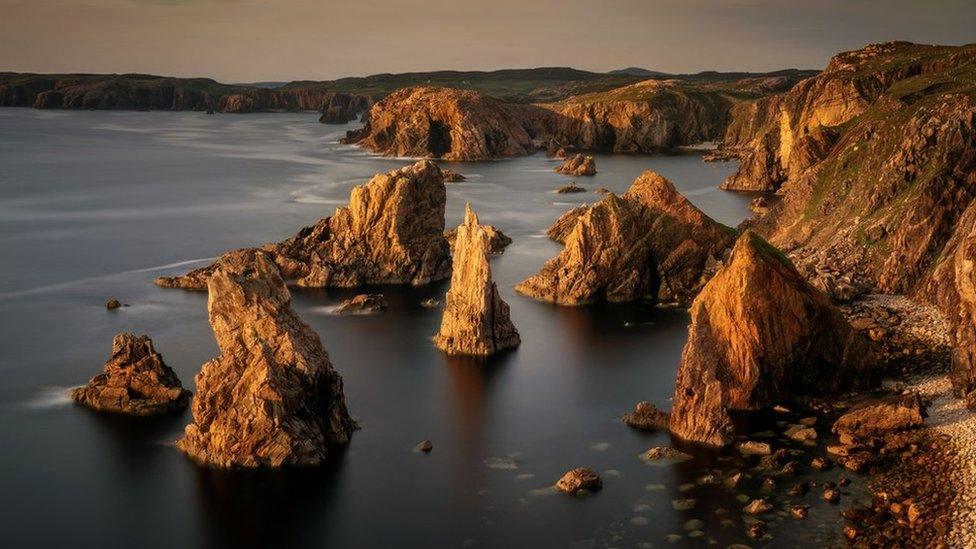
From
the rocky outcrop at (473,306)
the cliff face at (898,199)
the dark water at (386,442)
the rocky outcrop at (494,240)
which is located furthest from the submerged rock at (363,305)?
the cliff face at (898,199)

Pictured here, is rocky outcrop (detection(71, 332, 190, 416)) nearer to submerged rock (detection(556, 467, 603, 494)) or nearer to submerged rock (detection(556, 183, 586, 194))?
submerged rock (detection(556, 467, 603, 494))

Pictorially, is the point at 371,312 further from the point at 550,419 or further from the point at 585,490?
the point at 585,490

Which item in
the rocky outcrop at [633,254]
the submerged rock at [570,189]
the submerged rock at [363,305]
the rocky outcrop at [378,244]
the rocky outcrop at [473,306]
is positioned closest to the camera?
the rocky outcrop at [473,306]

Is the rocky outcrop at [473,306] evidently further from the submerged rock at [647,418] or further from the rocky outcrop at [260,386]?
the rocky outcrop at [260,386]

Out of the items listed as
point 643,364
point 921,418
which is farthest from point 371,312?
point 921,418

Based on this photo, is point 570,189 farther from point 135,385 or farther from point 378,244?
point 135,385
